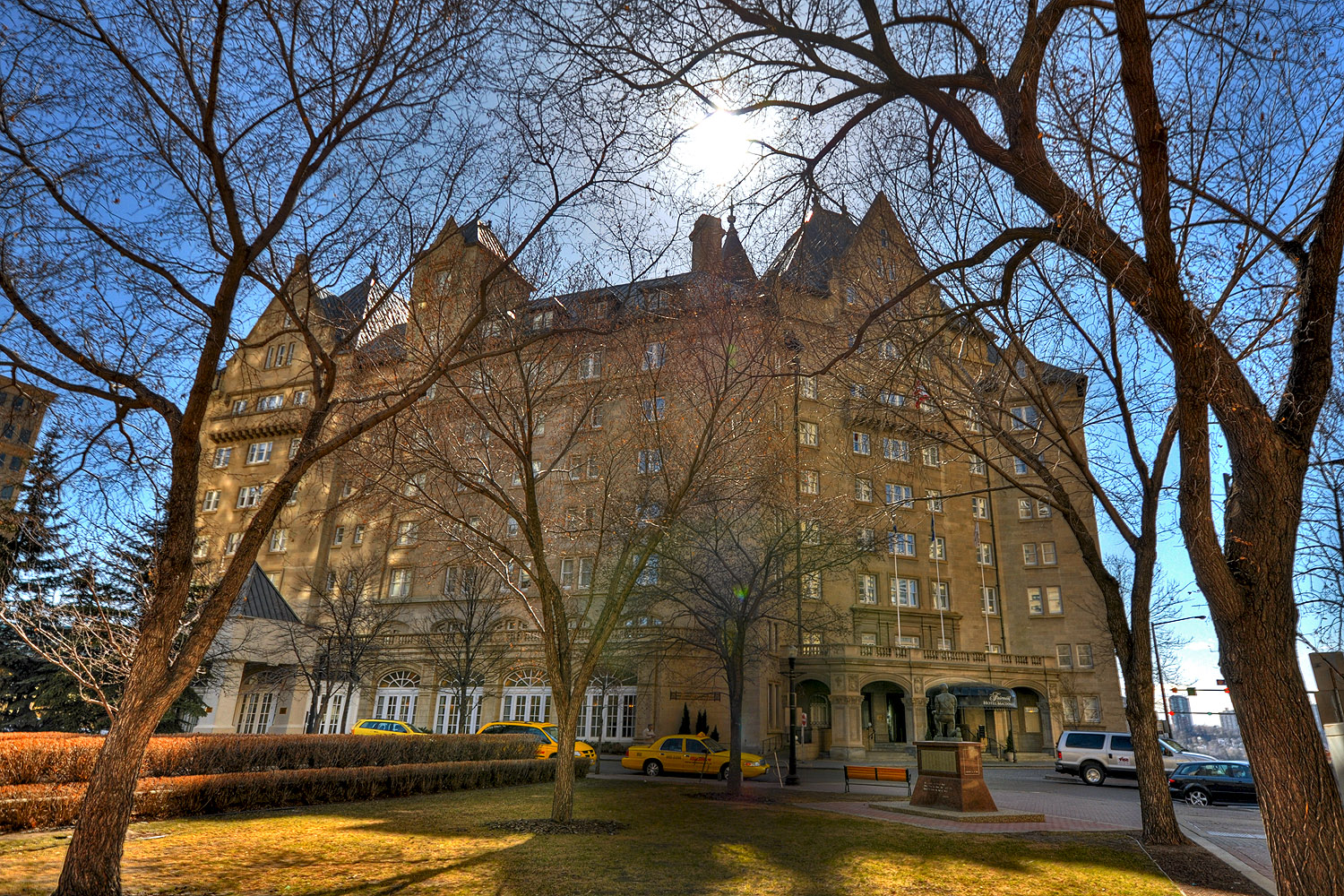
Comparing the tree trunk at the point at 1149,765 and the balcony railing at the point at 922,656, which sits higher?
the balcony railing at the point at 922,656

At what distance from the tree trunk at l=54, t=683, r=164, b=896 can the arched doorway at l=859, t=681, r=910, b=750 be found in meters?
37.2

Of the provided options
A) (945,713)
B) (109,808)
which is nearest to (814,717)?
(945,713)

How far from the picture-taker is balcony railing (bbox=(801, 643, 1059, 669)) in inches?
1480

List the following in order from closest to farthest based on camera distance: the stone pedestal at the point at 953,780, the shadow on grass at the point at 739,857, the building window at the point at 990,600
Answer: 1. the shadow on grass at the point at 739,857
2. the stone pedestal at the point at 953,780
3. the building window at the point at 990,600

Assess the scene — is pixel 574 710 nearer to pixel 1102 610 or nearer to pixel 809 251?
pixel 809 251

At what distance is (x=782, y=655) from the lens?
39.3 metres

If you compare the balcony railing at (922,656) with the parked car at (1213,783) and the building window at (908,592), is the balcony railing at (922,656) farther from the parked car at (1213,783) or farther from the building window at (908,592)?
the parked car at (1213,783)

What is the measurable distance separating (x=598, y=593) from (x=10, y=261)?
101ft

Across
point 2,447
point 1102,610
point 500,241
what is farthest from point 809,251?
point 1102,610

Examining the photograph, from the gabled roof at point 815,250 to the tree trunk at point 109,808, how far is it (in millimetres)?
8291

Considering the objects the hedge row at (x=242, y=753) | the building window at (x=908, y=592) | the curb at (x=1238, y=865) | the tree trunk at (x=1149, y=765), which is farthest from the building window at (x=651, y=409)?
the building window at (x=908, y=592)

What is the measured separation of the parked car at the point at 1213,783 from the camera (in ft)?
70.6

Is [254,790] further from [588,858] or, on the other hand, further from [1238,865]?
[1238,865]

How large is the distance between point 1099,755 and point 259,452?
51172 mm
